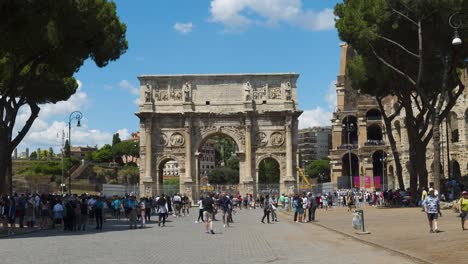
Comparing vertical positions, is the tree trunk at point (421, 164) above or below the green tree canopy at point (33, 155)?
below

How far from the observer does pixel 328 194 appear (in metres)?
48.2

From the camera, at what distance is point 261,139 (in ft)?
180

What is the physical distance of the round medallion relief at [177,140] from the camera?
180ft

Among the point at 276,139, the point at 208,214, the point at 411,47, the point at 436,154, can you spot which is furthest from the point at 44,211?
the point at 276,139

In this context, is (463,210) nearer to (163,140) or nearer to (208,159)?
(163,140)

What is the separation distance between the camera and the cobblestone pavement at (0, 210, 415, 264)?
1312cm

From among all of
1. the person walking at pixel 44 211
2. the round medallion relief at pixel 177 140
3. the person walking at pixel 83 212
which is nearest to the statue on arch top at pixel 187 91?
the round medallion relief at pixel 177 140

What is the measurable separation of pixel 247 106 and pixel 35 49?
2899cm

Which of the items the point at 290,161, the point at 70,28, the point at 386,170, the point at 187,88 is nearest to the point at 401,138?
the point at 386,170

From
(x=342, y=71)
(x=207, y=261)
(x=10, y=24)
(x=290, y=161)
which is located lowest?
(x=207, y=261)

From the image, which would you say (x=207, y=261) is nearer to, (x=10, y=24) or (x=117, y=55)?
(x=10, y=24)

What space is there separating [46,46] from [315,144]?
427 ft

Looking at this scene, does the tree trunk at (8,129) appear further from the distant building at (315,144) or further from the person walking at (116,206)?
the distant building at (315,144)

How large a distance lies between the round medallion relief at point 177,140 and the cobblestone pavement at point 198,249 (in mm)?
34209
